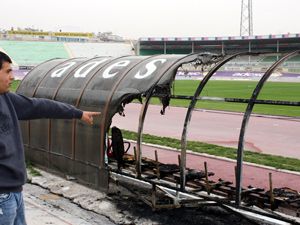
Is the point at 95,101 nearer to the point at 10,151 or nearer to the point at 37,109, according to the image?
the point at 37,109

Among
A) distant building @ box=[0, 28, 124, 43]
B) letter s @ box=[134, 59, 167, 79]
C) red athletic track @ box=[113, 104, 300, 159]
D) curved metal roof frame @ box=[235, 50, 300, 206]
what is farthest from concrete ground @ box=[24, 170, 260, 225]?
distant building @ box=[0, 28, 124, 43]

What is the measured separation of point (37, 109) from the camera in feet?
12.6

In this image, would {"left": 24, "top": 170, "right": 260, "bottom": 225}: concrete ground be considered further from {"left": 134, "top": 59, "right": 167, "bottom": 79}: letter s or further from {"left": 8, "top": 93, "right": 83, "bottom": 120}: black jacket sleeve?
{"left": 8, "top": 93, "right": 83, "bottom": 120}: black jacket sleeve

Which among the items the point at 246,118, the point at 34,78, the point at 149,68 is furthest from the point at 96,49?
the point at 246,118

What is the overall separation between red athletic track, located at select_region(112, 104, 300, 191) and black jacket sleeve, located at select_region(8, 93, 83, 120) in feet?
19.1

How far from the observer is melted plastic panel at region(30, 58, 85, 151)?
992cm

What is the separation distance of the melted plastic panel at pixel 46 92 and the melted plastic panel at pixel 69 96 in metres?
0.26

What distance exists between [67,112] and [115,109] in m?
3.84

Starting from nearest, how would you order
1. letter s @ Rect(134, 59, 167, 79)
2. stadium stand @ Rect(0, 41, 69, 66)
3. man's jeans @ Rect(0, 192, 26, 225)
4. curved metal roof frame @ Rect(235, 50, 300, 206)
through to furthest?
man's jeans @ Rect(0, 192, 26, 225) < curved metal roof frame @ Rect(235, 50, 300, 206) < letter s @ Rect(134, 59, 167, 79) < stadium stand @ Rect(0, 41, 69, 66)

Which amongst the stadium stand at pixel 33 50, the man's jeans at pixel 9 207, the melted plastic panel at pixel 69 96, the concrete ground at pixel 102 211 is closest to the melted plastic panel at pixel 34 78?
the melted plastic panel at pixel 69 96

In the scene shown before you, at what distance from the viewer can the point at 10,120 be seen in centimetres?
351

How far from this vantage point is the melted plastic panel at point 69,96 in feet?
29.7

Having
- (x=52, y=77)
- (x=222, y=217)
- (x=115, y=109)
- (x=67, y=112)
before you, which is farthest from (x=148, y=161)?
(x=67, y=112)

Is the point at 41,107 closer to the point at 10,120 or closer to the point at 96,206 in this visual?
the point at 10,120
